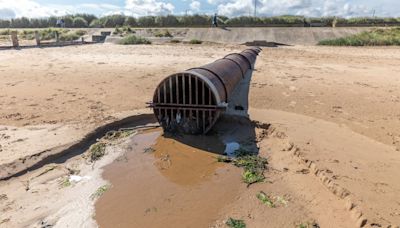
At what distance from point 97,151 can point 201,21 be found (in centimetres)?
3390

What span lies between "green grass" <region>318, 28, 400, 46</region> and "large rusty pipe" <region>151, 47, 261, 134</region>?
837 inches

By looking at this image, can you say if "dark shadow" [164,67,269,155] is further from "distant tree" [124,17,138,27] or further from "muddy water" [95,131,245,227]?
"distant tree" [124,17,138,27]

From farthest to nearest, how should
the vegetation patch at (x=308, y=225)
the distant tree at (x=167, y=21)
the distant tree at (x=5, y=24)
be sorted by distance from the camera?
the distant tree at (x=5, y=24), the distant tree at (x=167, y=21), the vegetation patch at (x=308, y=225)

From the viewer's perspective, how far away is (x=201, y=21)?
38.8m

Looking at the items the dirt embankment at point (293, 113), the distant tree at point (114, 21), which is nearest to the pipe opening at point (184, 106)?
the dirt embankment at point (293, 113)

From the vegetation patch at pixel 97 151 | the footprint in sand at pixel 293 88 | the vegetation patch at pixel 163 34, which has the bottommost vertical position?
the vegetation patch at pixel 97 151

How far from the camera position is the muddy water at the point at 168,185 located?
4.98m

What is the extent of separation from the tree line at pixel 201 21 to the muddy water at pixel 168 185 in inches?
1205

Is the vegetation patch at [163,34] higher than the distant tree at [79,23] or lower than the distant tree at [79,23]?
lower

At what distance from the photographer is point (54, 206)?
5.15 metres

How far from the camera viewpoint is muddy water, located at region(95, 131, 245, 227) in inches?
196

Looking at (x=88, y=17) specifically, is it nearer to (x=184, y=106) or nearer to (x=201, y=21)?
(x=201, y=21)

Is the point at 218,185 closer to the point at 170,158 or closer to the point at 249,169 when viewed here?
the point at 249,169

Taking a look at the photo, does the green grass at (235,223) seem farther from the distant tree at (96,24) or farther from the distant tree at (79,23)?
the distant tree at (79,23)
